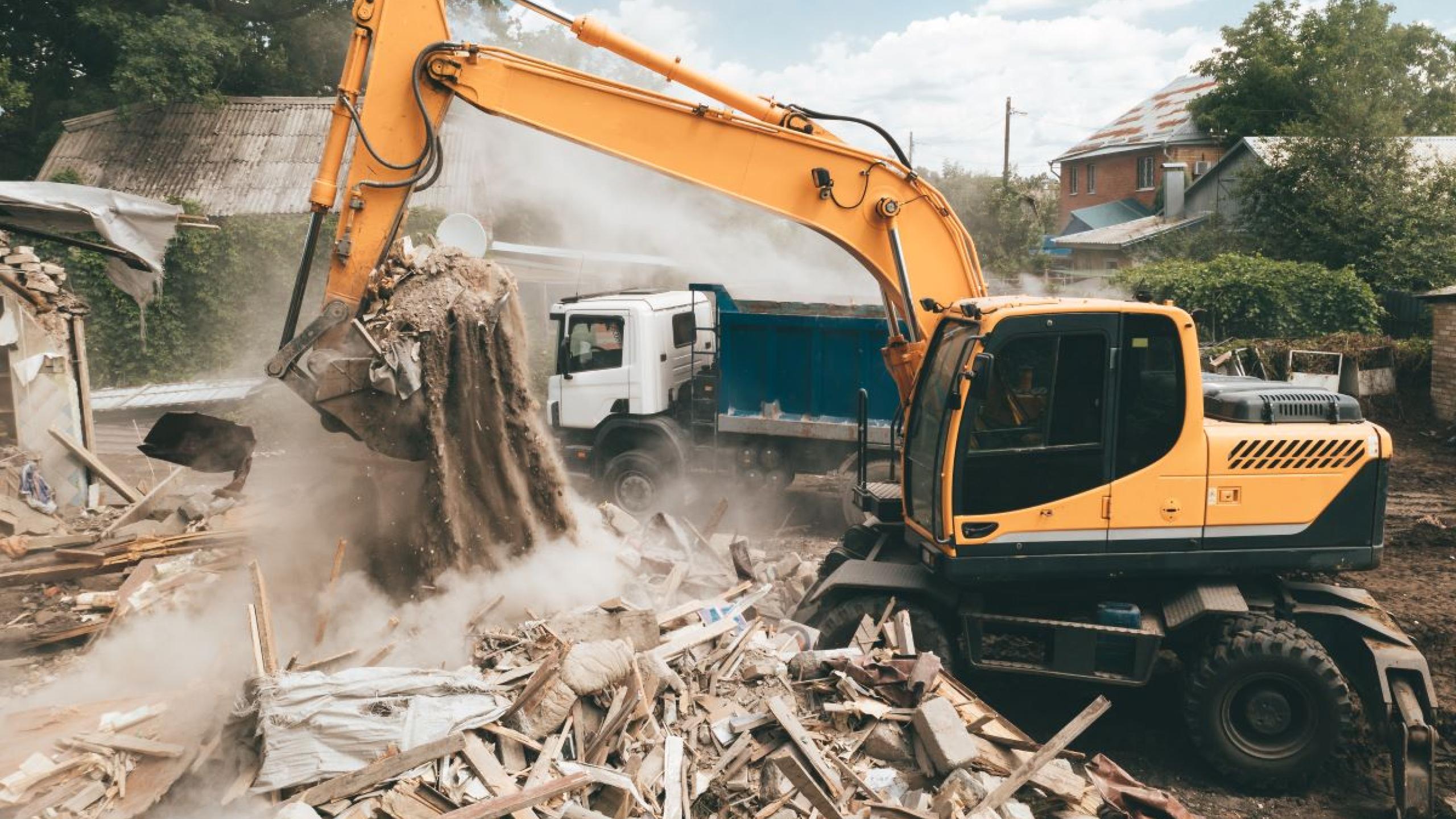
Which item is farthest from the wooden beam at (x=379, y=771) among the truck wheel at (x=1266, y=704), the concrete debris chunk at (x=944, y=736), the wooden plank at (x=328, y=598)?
→ the truck wheel at (x=1266, y=704)

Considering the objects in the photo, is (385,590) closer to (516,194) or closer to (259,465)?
(259,465)

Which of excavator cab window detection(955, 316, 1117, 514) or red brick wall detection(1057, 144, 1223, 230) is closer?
excavator cab window detection(955, 316, 1117, 514)

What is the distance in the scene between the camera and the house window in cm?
3612

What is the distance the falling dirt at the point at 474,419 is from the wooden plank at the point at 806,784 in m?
2.84

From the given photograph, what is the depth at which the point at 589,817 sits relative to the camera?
4.62m

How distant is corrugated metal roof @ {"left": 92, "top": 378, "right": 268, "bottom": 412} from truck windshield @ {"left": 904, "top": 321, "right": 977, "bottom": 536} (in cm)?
1272

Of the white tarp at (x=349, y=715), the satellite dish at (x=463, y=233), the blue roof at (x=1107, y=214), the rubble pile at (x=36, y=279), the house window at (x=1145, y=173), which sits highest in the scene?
the house window at (x=1145, y=173)

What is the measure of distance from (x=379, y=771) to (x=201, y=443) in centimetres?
398

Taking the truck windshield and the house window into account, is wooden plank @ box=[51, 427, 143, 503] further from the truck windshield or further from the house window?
the house window

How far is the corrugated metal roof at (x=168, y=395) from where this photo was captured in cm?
1617

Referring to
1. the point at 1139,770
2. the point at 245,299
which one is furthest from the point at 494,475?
the point at 245,299

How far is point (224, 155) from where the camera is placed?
67.8 feet

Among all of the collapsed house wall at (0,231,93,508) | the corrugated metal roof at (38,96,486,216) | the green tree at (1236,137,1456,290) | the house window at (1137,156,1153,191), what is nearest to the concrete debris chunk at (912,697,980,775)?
the collapsed house wall at (0,231,93,508)

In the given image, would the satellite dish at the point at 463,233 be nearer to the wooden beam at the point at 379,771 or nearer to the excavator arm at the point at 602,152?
the excavator arm at the point at 602,152
